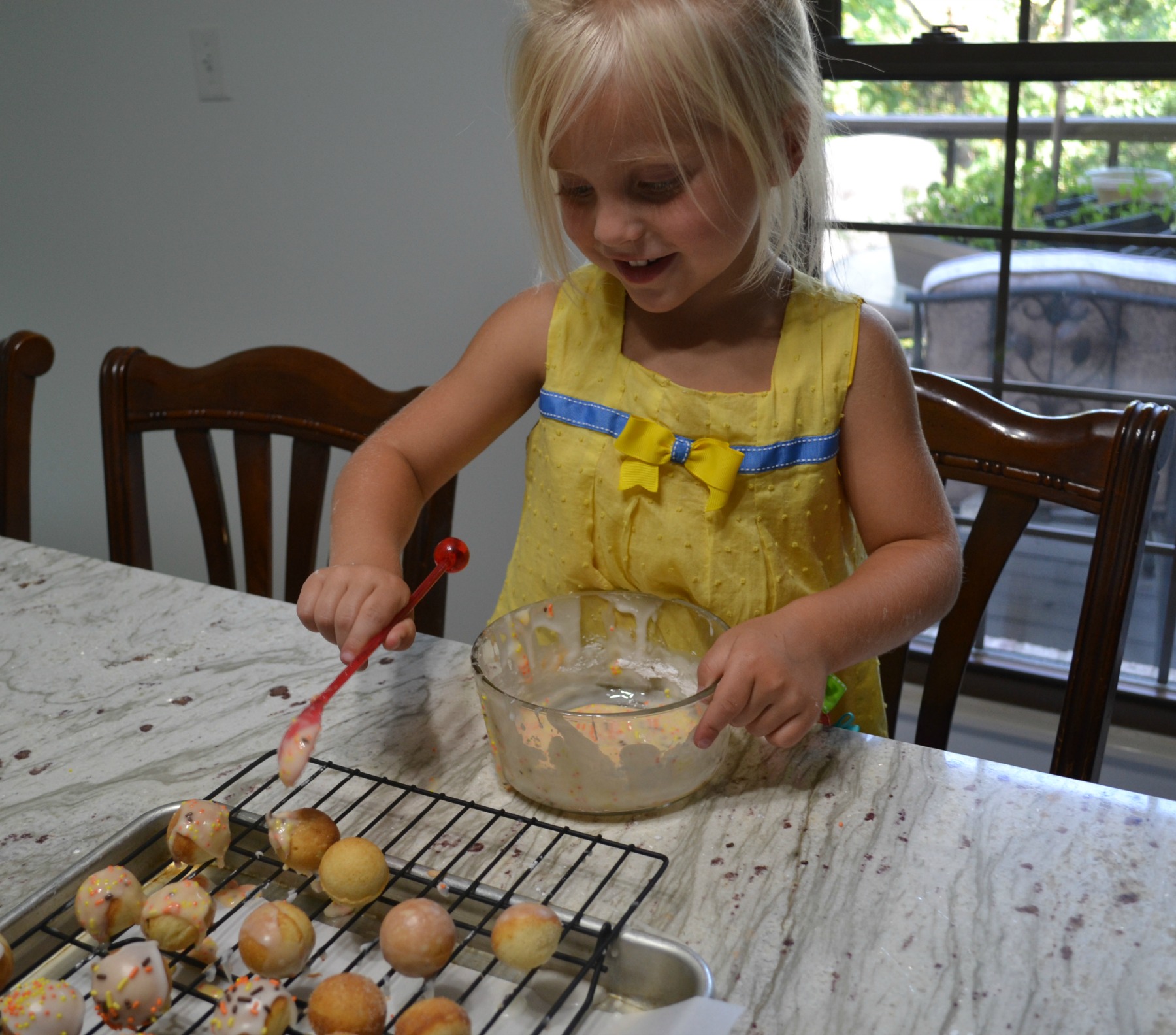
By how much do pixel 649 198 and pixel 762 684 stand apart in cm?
35

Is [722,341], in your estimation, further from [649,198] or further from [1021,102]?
[1021,102]

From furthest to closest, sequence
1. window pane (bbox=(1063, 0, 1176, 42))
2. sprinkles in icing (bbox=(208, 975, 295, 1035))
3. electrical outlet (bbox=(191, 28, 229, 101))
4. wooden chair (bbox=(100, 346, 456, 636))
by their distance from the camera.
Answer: electrical outlet (bbox=(191, 28, 229, 101)) < window pane (bbox=(1063, 0, 1176, 42)) < wooden chair (bbox=(100, 346, 456, 636)) < sprinkles in icing (bbox=(208, 975, 295, 1035))

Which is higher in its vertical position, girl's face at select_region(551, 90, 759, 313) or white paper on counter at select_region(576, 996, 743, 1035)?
girl's face at select_region(551, 90, 759, 313)

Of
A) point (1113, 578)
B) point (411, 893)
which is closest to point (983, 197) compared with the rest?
point (1113, 578)

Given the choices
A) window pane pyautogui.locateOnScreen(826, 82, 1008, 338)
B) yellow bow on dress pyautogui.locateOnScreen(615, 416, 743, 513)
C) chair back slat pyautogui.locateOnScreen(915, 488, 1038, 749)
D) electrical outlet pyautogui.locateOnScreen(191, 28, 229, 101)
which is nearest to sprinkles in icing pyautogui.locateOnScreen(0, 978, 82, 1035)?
yellow bow on dress pyautogui.locateOnScreen(615, 416, 743, 513)

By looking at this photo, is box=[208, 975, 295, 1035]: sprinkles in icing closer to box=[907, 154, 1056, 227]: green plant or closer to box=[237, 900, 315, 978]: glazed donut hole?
box=[237, 900, 315, 978]: glazed donut hole

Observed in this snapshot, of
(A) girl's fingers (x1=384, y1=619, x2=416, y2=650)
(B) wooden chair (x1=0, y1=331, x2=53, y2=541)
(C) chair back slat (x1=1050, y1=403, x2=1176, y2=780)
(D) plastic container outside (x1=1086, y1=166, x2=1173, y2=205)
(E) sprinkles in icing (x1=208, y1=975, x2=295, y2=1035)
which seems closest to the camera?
(E) sprinkles in icing (x1=208, y1=975, x2=295, y2=1035)

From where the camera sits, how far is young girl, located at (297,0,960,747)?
74cm

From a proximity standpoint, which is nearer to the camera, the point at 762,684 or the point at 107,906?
the point at 107,906

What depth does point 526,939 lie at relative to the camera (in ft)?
1.81

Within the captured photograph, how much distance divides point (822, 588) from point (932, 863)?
36 centimetres

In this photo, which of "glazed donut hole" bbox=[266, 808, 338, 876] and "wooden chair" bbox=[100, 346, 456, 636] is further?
"wooden chair" bbox=[100, 346, 456, 636]

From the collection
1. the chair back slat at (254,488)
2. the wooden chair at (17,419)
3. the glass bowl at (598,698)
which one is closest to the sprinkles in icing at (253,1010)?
the glass bowl at (598,698)

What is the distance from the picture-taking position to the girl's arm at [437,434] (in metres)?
0.89
